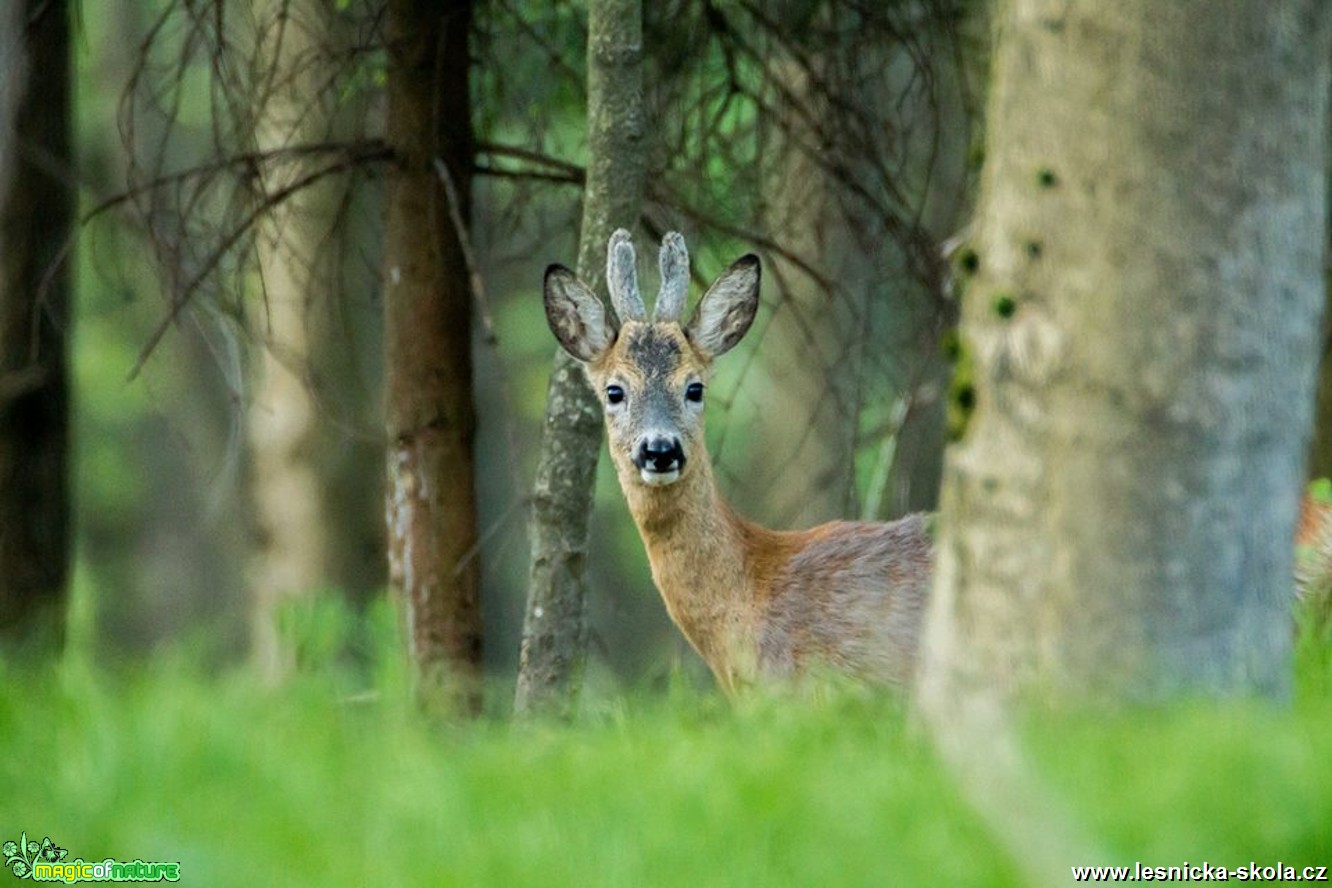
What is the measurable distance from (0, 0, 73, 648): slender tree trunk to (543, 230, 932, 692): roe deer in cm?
294

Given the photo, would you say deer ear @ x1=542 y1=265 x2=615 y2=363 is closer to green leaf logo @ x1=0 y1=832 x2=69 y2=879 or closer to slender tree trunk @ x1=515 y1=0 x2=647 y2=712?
slender tree trunk @ x1=515 y1=0 x2=647 y2=712

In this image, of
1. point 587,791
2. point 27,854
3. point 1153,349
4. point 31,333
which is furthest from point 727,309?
point 27,854

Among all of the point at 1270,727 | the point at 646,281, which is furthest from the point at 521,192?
the point at 1270,727

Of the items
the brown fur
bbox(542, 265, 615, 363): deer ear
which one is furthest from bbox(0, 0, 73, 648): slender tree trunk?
the brown fur

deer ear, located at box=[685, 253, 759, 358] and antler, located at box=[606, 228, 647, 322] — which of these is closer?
antler, located at box=[606, 228, 647, 322]

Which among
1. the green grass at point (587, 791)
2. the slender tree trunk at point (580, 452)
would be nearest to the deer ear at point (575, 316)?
the slender tree trunk at point (580, 452)

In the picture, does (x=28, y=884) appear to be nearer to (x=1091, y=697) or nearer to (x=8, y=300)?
(x=1091, y=697)

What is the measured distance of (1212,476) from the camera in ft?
14.7

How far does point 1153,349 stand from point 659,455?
3.20 metres

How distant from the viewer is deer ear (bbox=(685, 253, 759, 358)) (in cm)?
792

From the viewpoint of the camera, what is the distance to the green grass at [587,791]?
3344 mm

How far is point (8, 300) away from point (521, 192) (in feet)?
8.29

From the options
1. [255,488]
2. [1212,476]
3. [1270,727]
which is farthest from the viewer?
[255,488]

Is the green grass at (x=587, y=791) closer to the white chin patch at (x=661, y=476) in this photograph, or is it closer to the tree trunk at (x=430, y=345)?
the white chin patch at (x=661, y=476)
